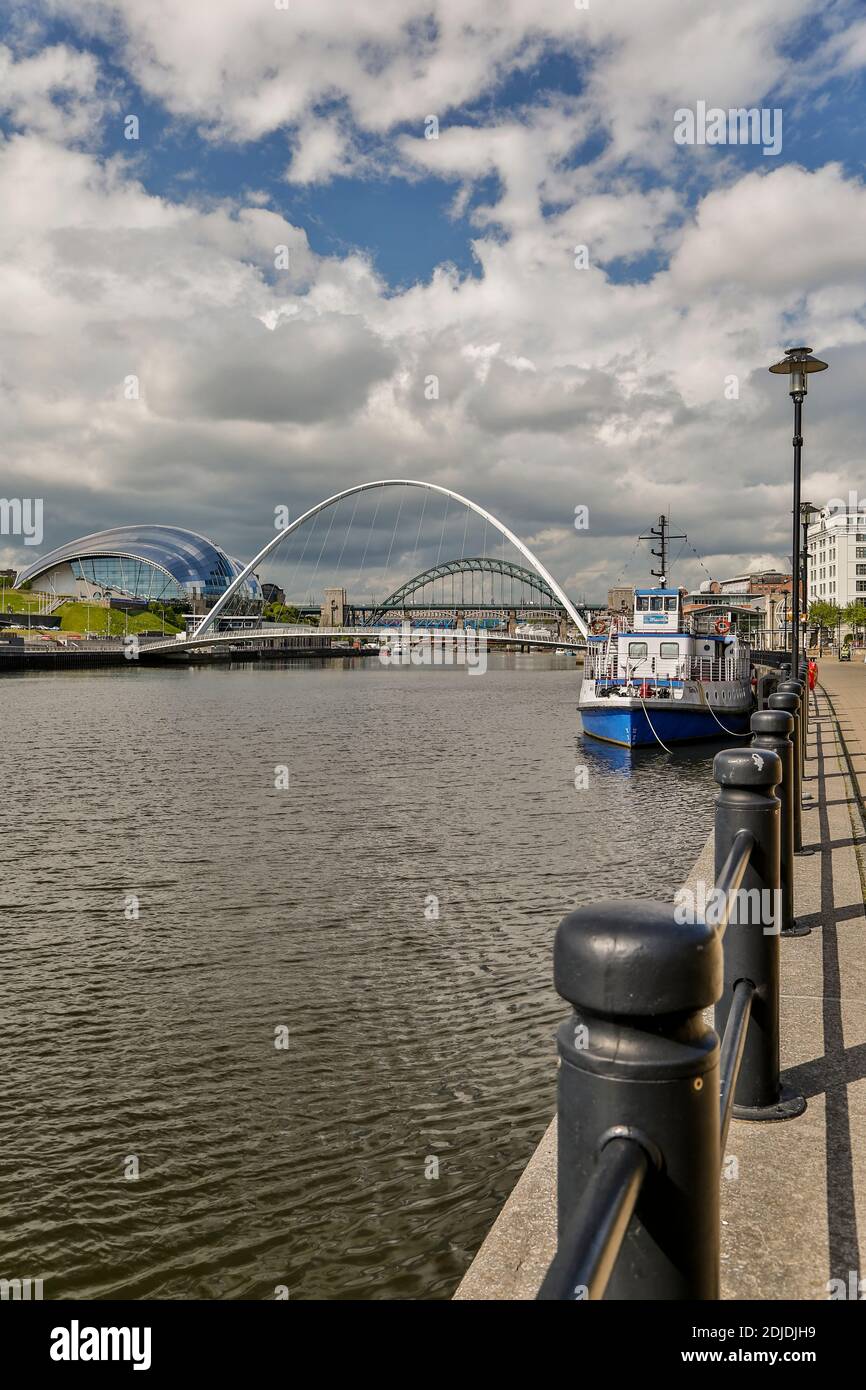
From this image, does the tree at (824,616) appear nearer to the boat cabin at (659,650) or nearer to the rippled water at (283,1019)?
the boat cabin at (659,650)

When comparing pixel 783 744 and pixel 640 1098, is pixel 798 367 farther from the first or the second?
pixel 640 1098

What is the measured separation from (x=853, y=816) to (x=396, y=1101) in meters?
6.50

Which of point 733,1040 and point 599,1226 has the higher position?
point 599,1226

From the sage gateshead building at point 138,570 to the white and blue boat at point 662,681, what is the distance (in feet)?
460

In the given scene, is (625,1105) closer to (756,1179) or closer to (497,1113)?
(756,1179)

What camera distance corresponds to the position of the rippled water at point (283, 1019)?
20.0 feet

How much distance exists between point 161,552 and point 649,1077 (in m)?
180

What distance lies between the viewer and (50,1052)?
8.63m

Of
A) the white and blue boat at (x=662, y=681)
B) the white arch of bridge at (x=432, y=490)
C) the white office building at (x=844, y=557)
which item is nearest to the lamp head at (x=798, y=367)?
the white and blue boat at (x=662, y=681)

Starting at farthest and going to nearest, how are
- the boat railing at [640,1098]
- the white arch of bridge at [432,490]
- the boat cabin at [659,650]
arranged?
the white arch of bridge at [432,490] → the boat cabin at [659,650] → the boat railing at [640,1098]

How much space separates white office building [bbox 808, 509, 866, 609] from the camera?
15112cm

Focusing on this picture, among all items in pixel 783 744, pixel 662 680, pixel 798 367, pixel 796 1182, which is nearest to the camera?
pixel 796 1182

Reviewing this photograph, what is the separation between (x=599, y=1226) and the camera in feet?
4.77

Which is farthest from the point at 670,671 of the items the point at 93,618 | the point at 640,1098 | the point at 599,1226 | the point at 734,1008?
the point at 93,618
